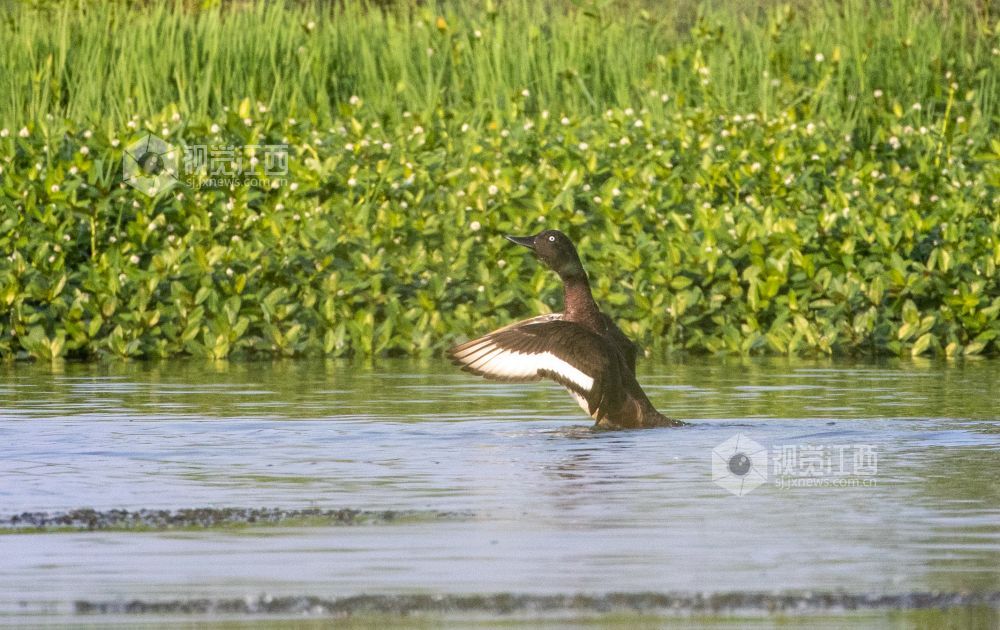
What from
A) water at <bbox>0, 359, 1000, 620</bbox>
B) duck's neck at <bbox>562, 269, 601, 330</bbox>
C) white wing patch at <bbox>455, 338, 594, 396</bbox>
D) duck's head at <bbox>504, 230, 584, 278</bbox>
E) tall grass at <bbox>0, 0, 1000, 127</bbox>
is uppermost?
tall grass at <bbox>0, 0, 1000, 127</bbox>

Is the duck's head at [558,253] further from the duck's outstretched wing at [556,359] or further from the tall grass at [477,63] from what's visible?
the tall grass at [477,63]

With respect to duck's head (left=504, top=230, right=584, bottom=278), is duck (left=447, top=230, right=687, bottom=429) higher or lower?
lower

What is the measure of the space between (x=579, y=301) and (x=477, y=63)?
8.46 meters

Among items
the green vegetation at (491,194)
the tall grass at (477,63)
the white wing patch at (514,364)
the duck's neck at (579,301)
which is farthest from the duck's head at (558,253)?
the tall grass at (477,63)

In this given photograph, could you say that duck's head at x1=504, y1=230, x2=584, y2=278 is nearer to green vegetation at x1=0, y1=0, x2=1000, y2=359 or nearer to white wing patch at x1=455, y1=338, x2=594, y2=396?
white wing patch at x1=455, y1=338, x2=594, y2=396

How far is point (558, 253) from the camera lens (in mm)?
10523

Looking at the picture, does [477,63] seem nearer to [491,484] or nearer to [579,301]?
[579,301]

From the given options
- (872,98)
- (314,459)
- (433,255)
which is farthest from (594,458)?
(872,98)

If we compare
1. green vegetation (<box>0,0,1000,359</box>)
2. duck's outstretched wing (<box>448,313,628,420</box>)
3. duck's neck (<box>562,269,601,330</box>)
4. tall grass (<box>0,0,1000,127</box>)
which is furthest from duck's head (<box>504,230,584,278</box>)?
tall grass (<box>0,0,1000,127</box>)

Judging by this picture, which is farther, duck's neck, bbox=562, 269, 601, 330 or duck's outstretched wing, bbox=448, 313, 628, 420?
duck's neck, bbox=562, 269, 601, 330

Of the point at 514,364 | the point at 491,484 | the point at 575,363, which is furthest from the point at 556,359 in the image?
the point at 491,484

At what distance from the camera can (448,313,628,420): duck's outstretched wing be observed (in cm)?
1017

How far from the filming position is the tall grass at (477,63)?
17984 millimetres

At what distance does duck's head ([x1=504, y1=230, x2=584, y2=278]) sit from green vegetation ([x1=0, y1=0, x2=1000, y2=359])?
4.13 metres
